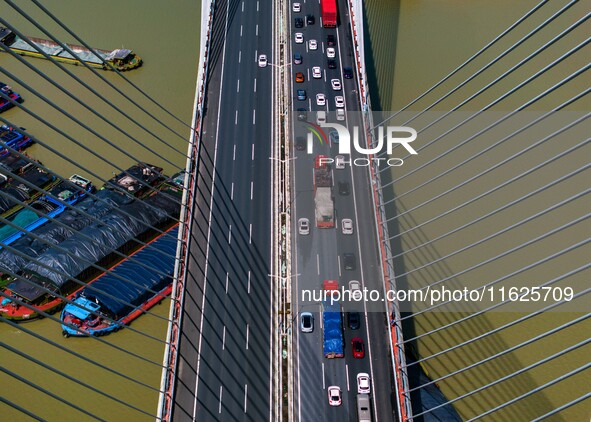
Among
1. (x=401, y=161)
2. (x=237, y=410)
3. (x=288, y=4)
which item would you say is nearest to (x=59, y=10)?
(x=288, y=4)

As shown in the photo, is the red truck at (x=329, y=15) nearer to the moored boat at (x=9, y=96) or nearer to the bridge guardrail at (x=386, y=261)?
the bridge guardrail at (x=386, y=261)

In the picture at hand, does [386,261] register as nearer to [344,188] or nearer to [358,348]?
[358,348]

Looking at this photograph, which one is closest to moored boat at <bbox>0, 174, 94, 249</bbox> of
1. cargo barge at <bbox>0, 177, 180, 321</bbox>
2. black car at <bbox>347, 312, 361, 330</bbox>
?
cargo barge at <bbox>0, 177, 180, 321</bbox>

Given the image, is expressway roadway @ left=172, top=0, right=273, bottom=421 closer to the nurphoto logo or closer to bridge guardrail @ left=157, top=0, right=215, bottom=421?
bridge guardrail @ left=157, top=0, right=215, bottom=421

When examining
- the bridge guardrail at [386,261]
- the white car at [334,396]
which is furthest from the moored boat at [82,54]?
the white car at [334,396]

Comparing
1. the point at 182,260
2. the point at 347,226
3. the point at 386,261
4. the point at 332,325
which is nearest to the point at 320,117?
the point at 347,226

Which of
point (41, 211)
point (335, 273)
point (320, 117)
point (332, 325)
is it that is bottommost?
point (332, 325)

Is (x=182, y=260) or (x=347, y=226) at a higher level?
(x=347, y=226)
